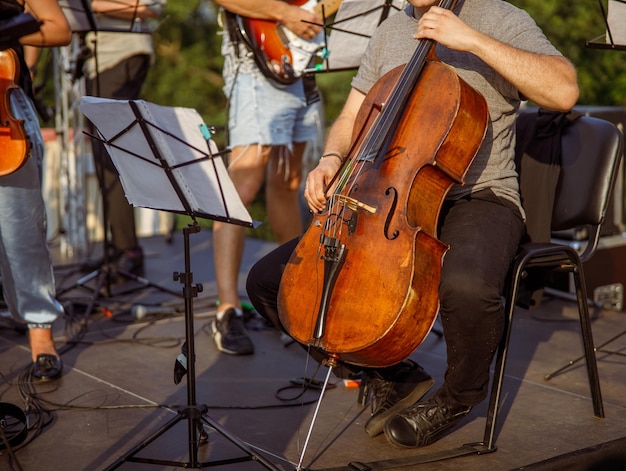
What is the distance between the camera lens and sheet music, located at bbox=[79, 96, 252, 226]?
239cm

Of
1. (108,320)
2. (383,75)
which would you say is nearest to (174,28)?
(108,320)

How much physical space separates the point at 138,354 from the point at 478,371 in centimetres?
163

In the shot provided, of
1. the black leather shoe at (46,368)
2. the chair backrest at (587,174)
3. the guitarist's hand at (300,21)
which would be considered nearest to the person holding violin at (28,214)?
the black leather shoe at (46,368)

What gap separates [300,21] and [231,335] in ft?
4.59

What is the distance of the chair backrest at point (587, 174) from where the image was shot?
299 centimetres

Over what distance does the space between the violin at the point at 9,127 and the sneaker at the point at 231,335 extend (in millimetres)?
1143

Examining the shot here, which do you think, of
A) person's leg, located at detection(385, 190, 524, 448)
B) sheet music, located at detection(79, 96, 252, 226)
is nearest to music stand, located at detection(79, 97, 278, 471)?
sheet music, located at detection(79, 96, 252, 226)

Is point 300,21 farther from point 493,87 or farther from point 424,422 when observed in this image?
point 424,422

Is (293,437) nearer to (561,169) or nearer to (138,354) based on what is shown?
(138,354)

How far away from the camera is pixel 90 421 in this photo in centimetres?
284

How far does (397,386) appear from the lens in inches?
112

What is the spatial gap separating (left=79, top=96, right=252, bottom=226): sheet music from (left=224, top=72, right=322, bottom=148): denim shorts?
1.27 meters

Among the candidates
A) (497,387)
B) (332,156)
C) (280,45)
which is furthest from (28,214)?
(497,387)

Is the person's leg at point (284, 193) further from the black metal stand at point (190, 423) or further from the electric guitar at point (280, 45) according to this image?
the black metal stand at point (190, 423)
